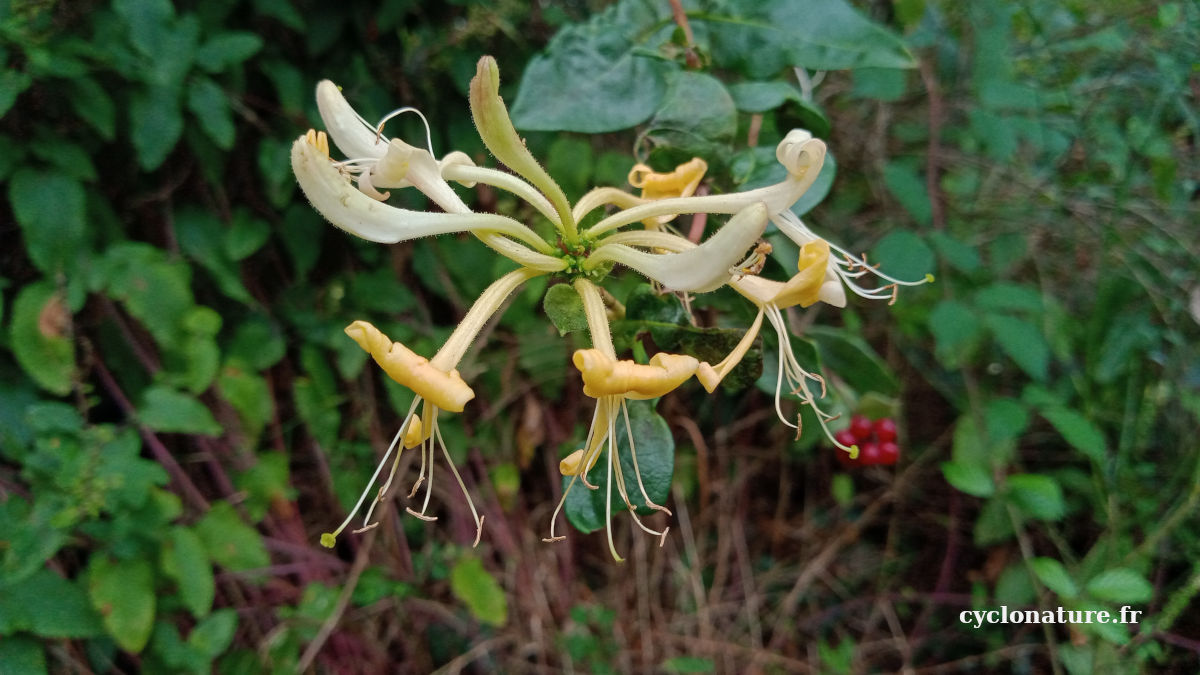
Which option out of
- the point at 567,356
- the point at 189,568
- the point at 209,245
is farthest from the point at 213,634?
the point at 567,356

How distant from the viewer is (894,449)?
1.07 m

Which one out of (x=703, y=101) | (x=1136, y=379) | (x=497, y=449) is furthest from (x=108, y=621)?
(x=1136, y=379)

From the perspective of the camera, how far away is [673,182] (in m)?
0.70

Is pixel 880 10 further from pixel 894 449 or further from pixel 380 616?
pixel 380 616

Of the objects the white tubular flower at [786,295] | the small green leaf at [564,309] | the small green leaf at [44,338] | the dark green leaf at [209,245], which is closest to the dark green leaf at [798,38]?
the white tubular flower at [786,295]

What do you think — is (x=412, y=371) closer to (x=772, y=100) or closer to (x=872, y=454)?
(x=772, y=100)

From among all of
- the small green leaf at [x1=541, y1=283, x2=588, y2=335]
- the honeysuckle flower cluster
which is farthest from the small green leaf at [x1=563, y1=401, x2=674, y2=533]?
the small green leaf at [x1=541, y1=283, x2=588, y2=335]

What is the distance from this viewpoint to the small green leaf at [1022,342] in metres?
1.08

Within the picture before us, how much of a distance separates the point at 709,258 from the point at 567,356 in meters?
0.97

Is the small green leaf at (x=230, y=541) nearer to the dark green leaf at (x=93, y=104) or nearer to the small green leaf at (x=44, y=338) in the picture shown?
the small green leaf at (x=44, y=338)

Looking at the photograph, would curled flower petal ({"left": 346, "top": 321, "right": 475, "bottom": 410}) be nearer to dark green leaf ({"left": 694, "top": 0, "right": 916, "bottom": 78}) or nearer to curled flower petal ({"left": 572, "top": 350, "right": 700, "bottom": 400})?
curled flower petal ({"left": 572, "top": 350, "right": 700, "bottom": 400})

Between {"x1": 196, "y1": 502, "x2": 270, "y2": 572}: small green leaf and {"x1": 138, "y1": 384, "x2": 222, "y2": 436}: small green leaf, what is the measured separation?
19cm

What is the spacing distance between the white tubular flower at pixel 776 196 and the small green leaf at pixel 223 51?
2.44 ft

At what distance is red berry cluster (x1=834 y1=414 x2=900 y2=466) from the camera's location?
107cm
